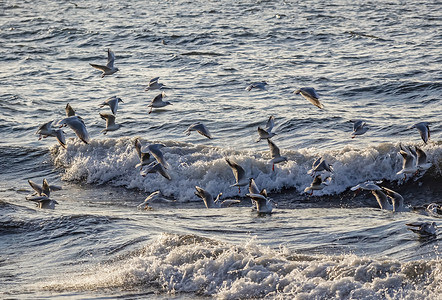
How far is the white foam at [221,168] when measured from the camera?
12.5 meters

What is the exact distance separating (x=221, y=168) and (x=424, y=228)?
5.67 meters

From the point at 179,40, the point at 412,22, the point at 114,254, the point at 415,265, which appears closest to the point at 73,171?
the point at 114,254

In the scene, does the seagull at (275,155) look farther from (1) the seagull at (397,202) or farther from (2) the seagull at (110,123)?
(2) the seagull at (110,123)

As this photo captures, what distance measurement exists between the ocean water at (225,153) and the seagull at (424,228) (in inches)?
7.4

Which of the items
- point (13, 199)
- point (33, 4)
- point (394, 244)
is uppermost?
point (394, 244)

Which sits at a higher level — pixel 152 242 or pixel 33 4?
pixel 152 242

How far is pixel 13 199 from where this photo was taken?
11609 mm

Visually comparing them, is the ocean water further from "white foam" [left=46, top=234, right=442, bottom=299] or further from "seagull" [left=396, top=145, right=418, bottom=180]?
"seagull" [left=396, top=145, right=418, bottom=180]

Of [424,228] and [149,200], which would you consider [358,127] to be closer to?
[149,200]

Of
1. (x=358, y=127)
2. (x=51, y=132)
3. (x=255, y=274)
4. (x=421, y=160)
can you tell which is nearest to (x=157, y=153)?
(x=51, y=132)

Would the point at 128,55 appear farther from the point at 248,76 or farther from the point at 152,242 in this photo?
the point at 152,242

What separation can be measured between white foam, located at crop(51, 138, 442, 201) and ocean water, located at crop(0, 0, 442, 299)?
0.11 feet

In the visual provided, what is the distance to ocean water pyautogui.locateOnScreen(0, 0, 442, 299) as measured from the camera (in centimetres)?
717

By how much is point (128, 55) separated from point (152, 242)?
16.4 metres
